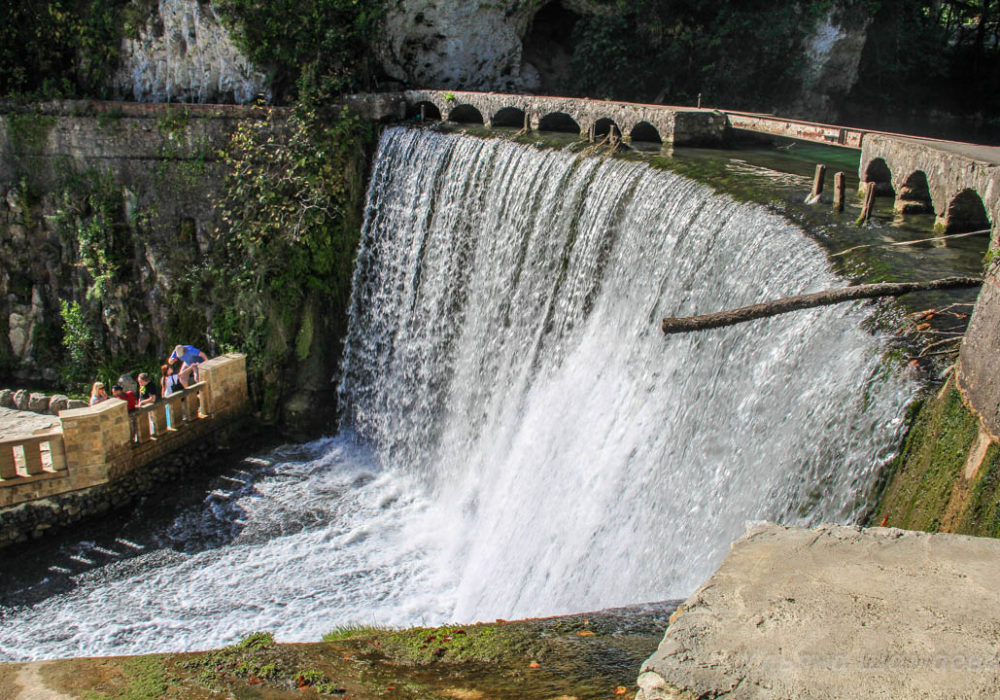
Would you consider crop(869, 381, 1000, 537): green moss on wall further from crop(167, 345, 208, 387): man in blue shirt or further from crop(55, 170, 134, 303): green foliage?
crop(55, 170, 134, 303): green foliage

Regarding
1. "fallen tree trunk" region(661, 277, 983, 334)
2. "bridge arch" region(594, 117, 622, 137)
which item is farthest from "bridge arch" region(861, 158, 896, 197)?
"bridge arch" region(594, 117, 622, 137)

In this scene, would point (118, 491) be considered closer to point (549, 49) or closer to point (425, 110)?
point (425, 110)

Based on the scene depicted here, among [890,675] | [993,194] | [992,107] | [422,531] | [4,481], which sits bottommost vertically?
[422,531]

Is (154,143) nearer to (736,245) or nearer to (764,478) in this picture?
(736,245)

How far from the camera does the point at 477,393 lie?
408 inches

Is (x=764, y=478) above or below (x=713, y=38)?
below

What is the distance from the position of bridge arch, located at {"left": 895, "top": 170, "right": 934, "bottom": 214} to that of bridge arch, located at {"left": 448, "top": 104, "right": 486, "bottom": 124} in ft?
27.6

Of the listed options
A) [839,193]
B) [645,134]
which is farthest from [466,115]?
[839,193]

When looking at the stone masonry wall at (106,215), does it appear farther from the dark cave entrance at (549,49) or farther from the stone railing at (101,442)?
the dark cave entrance at (549,49)

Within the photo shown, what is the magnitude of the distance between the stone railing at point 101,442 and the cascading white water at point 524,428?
95 centimetres

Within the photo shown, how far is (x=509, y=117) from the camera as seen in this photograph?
13.8m

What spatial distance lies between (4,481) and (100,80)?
9.57m

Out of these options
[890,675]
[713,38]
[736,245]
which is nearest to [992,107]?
[713,38]

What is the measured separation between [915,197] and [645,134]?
4439 millimetres
